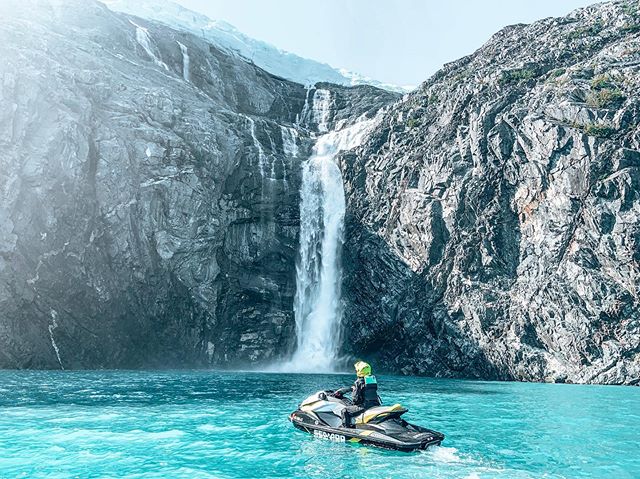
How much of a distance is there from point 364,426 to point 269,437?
2.96 metres

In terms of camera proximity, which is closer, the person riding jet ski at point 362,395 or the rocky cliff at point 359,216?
the person riding jet ski at point 362,395

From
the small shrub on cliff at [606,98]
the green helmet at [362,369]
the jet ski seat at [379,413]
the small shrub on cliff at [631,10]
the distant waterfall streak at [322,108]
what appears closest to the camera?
the jet ski seat at [379,413]

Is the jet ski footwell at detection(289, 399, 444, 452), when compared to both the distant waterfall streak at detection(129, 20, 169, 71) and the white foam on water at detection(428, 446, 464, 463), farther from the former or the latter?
the distant waterfall streak at detection(129, 20, 169, 71)

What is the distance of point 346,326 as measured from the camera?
50.4m

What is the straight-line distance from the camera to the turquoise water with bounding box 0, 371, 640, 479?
13.2 meters

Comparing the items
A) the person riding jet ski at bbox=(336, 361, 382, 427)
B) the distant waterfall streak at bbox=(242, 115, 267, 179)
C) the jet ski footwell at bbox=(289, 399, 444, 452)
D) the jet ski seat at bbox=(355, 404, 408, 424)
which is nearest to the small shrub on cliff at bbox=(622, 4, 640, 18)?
the distant waterfall streak at bbox=(242, 115, 267, 179)

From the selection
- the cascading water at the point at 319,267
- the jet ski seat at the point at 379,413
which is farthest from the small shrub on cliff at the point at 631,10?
the jet ski seat at the point at 379,413

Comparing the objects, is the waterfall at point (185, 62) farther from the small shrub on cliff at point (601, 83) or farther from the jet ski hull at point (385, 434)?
the jet ski hull at point (385, 434)

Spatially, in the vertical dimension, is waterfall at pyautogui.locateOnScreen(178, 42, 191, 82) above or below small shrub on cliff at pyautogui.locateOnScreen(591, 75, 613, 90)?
above

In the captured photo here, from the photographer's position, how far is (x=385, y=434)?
15.5m

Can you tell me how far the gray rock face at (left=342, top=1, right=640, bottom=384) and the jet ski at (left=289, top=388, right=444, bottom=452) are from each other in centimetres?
2599

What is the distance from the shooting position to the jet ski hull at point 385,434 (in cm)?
1495

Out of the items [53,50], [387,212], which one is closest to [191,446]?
[387,212]

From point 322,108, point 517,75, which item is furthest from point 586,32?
point 322,108
